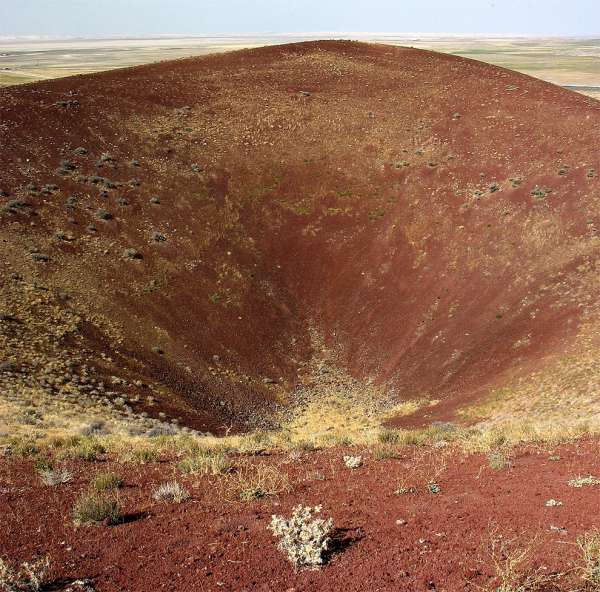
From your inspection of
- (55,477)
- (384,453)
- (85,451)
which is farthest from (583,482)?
(85,451)

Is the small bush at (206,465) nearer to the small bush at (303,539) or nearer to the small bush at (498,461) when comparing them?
the small bush at (303,539)

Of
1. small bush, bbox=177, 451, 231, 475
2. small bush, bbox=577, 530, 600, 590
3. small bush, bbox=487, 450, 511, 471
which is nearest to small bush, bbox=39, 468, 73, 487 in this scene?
small bush, bbox=177, 451, 231, 475

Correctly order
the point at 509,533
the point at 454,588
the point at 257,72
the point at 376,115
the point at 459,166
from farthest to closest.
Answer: the point at 257,72 → the point at 376,115 → the point at 459,166 → the point at 509,533 → the point at 454,588

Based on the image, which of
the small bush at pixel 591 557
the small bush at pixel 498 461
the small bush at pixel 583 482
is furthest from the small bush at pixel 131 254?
the small bush at pixel 591 557

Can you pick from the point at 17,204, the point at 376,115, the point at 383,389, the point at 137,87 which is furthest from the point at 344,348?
the point at 137,87

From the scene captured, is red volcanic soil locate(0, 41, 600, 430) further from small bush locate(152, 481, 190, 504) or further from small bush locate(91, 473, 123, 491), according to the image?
small bush locate(152, 481, 190, 504)

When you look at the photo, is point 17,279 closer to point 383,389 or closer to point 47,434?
point 47,434

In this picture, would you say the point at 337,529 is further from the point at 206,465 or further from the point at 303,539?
the point at 206,465
